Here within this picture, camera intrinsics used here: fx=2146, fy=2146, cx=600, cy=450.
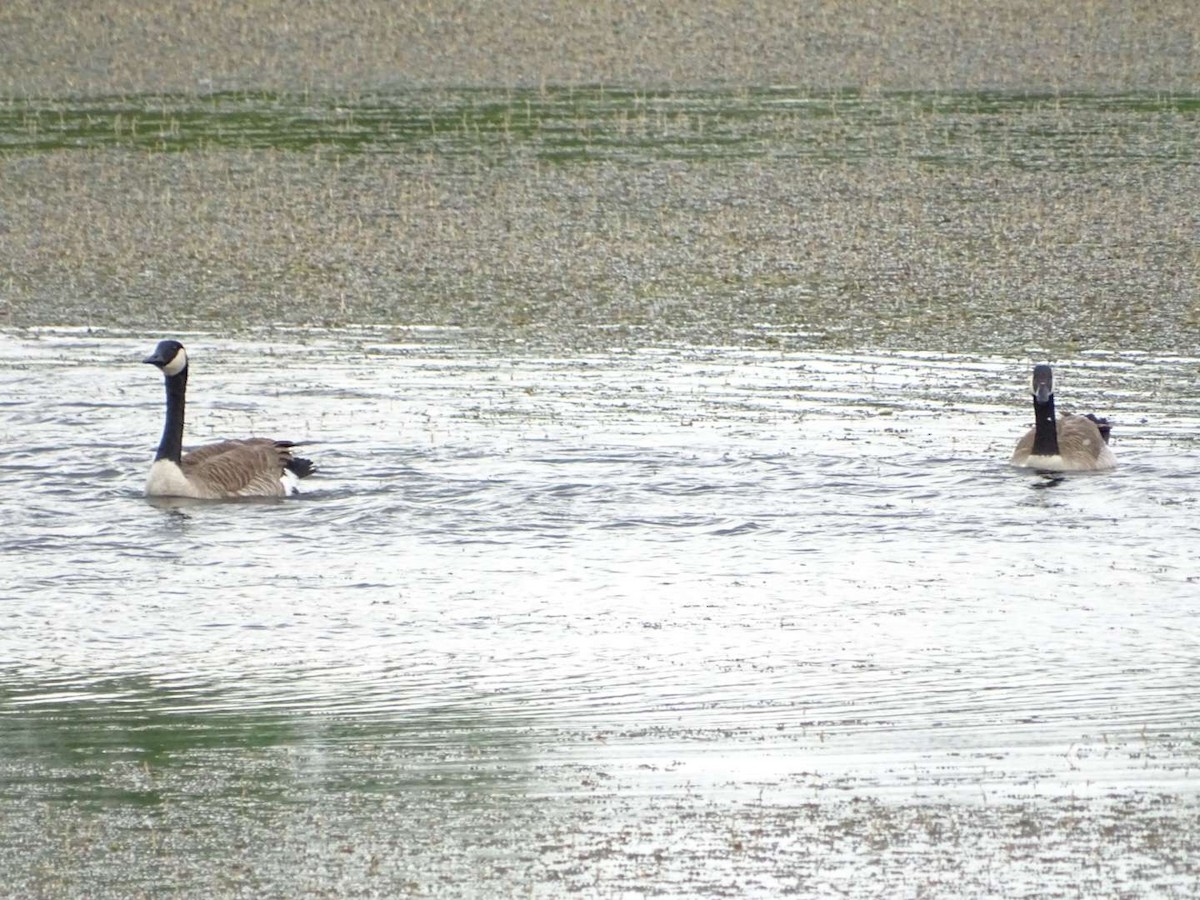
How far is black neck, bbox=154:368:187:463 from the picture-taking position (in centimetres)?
1361

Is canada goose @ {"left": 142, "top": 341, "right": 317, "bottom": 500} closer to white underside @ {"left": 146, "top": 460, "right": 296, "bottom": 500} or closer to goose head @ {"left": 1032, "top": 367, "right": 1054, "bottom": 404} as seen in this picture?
white underside @ {"left": 146, "top": 460, "right": 296, "bottom": 500}

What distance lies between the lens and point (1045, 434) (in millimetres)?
13477

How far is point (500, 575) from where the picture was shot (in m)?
11.4

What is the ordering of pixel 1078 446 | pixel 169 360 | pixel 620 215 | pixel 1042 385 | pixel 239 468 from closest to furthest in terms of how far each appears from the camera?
pixel 239 468 < pixel 1078 446 < pixel 1042 385 < pixel 169 360 < pixel 620 215

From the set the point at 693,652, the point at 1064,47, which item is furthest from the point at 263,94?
the point at 693,652

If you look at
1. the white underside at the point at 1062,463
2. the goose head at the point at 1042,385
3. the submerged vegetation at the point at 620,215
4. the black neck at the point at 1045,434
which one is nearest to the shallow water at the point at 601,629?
the white underside at the point at 1062,463

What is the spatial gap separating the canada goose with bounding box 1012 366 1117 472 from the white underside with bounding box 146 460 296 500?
4.66 meters

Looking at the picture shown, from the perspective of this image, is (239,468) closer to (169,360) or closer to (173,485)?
(173,485)

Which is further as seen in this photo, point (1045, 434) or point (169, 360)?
point (169, 360)

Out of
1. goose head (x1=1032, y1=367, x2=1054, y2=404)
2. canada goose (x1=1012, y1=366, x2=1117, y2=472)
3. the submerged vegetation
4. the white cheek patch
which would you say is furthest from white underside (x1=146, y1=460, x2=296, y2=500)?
goose head (x1=1032, y1=367, x2=1054, y2=404)

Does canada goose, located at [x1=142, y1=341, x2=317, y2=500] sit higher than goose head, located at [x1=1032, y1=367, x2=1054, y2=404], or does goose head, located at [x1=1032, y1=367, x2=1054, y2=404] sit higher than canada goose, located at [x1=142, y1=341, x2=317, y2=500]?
goose head, located at [x1=1032, y1=367, x2=1054, y2=404]

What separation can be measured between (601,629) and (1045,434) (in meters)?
4.38

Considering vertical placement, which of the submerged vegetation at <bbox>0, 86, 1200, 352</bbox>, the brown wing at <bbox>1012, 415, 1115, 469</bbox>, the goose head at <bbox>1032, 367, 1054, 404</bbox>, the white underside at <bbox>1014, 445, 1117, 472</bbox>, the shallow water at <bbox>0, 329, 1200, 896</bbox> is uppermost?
the submerged vegetation at <bbox>0, 86, 1200, 352</bbox>

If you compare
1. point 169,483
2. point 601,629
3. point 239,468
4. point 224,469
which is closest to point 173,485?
point 169,483
